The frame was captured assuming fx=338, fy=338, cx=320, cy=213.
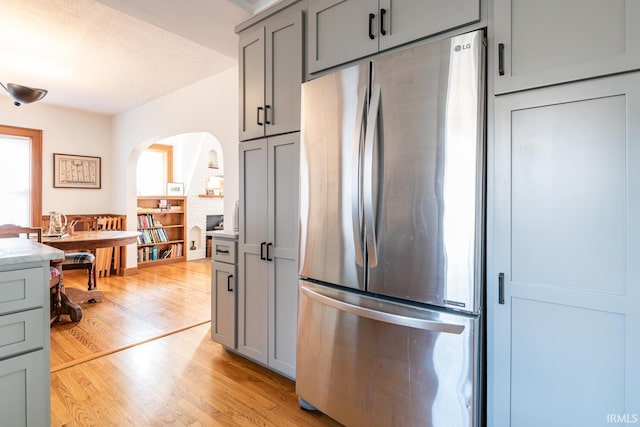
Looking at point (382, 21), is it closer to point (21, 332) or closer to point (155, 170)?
point (21, 332)

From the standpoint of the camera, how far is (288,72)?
2.12 meters

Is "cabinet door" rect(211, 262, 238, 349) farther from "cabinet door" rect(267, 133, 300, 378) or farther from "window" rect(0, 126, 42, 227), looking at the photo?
"window" rect(0, 126, 42, 227)

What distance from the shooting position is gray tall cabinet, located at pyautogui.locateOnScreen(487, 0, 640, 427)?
3.61 ft

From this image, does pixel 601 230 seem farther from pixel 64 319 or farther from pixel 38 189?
pixel 38 189

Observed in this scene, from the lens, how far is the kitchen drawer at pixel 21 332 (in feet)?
4.44

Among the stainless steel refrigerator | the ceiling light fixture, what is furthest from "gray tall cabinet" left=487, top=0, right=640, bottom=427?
the ceiling light fixture

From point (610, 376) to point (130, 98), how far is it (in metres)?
5.77

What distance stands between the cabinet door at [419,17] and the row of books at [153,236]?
5.87m

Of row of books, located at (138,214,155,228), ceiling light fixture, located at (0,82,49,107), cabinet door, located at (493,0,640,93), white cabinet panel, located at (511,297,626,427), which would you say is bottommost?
white cabinet panel, located at (511,297,626,427)

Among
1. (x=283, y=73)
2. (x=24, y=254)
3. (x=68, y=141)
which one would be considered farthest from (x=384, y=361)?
(x=68, y=141)

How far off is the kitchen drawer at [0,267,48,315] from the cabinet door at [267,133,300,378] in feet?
3.88

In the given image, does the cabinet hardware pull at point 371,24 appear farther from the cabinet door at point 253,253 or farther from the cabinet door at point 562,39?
the cabinet door at point 253,253

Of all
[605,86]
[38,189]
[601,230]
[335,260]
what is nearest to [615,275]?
[601,230]

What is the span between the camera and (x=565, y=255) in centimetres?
120
